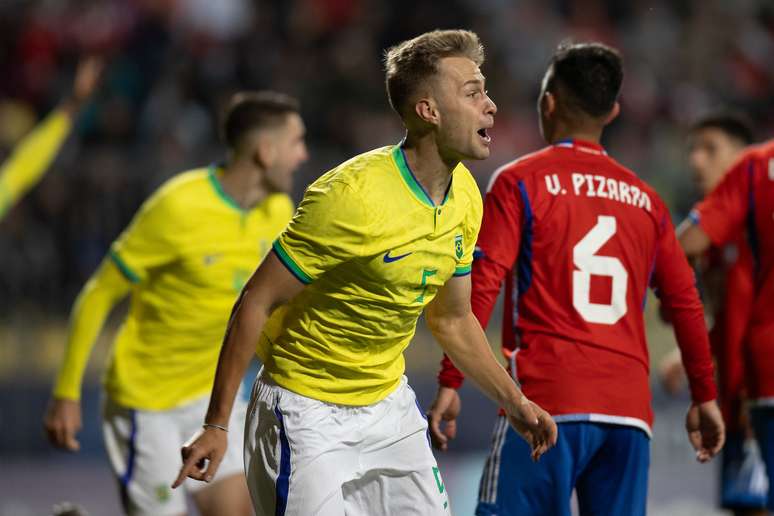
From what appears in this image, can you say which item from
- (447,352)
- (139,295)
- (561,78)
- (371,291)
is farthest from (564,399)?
(139,295)

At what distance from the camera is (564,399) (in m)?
4.66

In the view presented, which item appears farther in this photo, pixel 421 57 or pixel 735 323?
pixel 735 323

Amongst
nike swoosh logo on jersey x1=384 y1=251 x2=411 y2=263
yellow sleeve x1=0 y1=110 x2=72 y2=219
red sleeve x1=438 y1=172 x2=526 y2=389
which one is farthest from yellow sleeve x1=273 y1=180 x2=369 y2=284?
yellow sleeve x1=0 y1=110 x2=72 y2=219

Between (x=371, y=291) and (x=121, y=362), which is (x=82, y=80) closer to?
(x=121, y=362)

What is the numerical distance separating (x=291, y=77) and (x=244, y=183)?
25.7 ft

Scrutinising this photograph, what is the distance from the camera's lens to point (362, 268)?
13.6 ft

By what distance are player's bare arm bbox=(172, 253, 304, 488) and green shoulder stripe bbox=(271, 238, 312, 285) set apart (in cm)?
1

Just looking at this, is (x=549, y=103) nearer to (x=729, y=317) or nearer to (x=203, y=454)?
(x=729, y=317)

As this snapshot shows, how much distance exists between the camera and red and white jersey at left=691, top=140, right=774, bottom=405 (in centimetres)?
547

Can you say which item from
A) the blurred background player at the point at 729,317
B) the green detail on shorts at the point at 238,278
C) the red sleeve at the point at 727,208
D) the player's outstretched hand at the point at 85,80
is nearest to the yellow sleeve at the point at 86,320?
the green detail on shorts at the point at 238,278

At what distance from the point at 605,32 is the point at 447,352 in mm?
11502

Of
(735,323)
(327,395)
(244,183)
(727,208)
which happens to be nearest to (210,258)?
(244,183)

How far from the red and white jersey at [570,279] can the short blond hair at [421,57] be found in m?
0.63

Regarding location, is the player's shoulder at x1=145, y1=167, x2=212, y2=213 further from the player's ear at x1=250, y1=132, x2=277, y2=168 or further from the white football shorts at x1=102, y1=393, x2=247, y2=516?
the white football shorts at x1=102, y1=393, x2=247, y2=516
